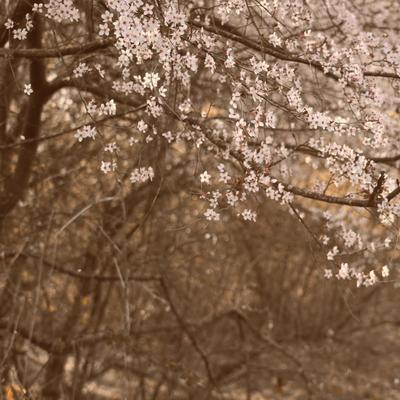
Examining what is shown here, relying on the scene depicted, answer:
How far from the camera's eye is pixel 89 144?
6309mm

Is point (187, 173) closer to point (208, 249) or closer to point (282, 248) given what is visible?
point (208, 249)

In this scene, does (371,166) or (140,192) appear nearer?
(371,166)

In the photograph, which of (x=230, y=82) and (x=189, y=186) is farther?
(x=189, y=186)

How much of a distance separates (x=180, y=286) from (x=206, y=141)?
3.74 m

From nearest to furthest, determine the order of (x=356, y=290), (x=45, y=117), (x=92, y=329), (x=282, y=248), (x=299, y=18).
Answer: (x=299, y=18) < (x=45, y=117) < (x=92, y=329) < (x=282, y=248) < (x=356, y=290)

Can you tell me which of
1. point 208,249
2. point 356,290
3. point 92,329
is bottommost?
point 92,329

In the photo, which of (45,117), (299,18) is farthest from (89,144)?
(299,18)

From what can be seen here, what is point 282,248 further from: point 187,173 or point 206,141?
point 206,141

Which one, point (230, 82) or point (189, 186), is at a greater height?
point (189, 186)

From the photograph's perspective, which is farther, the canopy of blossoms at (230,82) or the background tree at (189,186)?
the background tree at (189,186)

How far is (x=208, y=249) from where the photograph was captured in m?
7.68

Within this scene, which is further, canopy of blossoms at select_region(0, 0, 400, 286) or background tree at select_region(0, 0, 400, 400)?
background tree at select_region(0, 0, 400, 400)

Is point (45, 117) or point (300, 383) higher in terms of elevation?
point (45, 117)

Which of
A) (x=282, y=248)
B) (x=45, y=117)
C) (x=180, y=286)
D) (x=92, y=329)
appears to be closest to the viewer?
(x=45, y=117)
